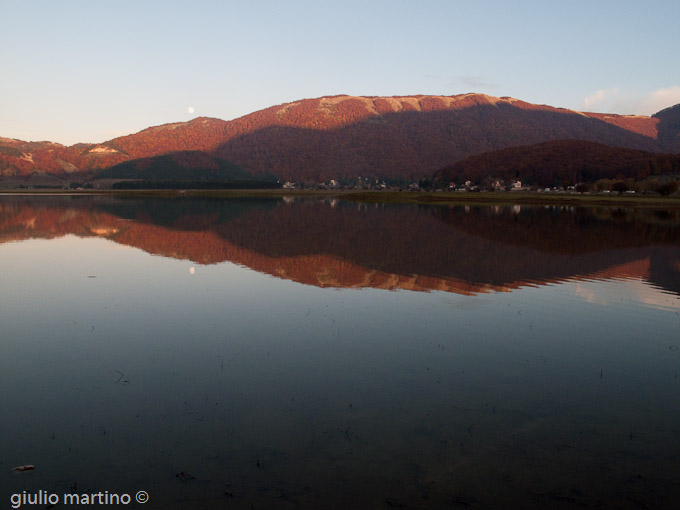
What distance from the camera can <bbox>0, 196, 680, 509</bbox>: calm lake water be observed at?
838cm

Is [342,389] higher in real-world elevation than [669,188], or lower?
lower

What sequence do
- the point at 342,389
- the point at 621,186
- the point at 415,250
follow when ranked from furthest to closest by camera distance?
the point at 621,186
the point at 415,250
the point at 342,389

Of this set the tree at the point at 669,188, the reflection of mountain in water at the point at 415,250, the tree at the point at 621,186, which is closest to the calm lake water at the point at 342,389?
the reflection of mountain in water at the point at 415,250

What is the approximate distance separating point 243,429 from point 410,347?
299 inches

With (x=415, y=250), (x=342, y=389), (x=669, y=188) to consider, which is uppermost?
(x=669, y=188)

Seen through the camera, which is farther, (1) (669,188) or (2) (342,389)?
(1) (669,188)

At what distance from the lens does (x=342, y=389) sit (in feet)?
40.5

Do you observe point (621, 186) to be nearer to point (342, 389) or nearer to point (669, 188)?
point (669, 188)

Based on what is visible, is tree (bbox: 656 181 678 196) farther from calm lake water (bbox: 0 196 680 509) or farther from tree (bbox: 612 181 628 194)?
calm lake water (bbox: 0 196 680 509)

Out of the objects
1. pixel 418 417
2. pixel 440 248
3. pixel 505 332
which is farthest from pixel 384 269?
pixel 418 417

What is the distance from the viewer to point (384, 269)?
1248 inches

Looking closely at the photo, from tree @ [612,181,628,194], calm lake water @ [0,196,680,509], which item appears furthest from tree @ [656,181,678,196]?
calm lake water @ [0,196,680,509]

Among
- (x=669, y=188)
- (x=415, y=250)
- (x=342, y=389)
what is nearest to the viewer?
(x=342, y=389)

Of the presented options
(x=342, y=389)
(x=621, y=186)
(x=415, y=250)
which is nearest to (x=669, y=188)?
(x=621, y=186)
